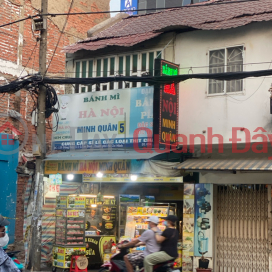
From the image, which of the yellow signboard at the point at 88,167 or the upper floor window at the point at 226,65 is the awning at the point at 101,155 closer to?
the yellow signboard at the point at 88,167

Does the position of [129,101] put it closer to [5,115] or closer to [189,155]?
[189,155]

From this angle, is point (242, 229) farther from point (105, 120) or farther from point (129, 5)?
point (129, 5)

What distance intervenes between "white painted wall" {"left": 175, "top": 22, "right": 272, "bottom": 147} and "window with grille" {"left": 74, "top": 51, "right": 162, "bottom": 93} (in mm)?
1005

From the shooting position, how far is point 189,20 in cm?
1442

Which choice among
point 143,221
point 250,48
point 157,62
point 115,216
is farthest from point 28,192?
point 250,48

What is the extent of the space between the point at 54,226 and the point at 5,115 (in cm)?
471

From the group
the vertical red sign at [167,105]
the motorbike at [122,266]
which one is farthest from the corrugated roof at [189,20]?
the motorbike at [122,266]

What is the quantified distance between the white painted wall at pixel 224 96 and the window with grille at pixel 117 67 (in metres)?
1.01

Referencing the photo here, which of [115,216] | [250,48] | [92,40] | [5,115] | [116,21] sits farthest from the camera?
[116,21]

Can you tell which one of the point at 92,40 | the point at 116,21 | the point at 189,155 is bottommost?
the point at 189,155

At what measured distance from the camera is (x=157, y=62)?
1309cm

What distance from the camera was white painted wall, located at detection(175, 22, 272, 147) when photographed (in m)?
12.7

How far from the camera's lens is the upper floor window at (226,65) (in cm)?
1331

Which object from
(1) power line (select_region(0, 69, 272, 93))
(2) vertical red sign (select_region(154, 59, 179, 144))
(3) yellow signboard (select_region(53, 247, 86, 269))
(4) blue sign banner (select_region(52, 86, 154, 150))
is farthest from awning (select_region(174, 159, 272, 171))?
(3) yellow signboard (select_region(53, 247, 86, 269))
